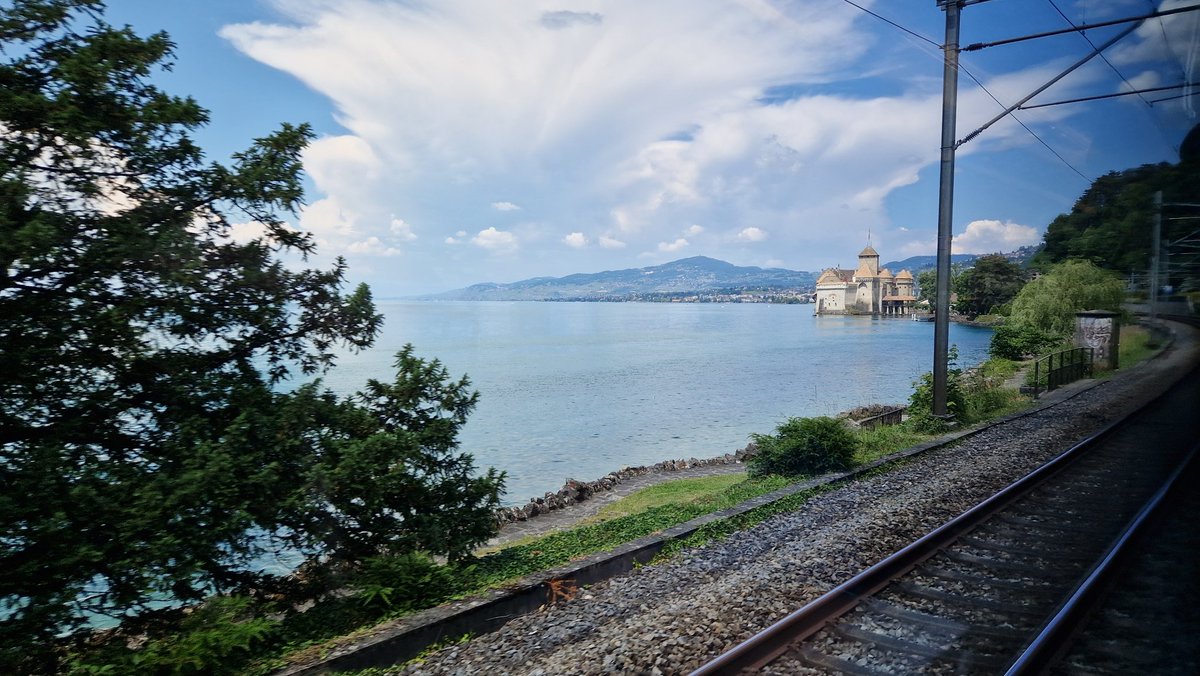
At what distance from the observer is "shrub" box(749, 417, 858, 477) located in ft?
33.1

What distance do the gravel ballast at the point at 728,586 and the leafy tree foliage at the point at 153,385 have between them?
7.15ft

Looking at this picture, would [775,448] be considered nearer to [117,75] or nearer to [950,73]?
[950,73]

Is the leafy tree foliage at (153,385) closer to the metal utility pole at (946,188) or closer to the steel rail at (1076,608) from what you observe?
the steel rail at (1076,608)

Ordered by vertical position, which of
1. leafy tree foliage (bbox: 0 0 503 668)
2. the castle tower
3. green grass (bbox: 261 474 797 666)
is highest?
the castle tower

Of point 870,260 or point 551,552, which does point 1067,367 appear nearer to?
point 551,552

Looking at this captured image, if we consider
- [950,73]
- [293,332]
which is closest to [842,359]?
[950,73]

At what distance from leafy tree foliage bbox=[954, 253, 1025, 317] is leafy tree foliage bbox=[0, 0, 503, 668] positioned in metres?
43.8

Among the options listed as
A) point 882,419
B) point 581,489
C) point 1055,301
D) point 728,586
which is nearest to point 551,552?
point 728,586

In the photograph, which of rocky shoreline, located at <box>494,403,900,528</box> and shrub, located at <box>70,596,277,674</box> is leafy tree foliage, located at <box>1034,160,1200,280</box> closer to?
shrub, located at <box>70,596,277,674</box>

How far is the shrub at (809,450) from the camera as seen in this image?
10.1 metres

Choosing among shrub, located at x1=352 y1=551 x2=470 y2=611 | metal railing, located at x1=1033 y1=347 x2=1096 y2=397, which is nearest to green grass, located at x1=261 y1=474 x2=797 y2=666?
shrub, located at x1=352 y1=551 x2=470 y2=611

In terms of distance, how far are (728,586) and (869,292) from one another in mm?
150231

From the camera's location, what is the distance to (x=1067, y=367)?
755 inches

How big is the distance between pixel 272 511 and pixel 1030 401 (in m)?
17.6
